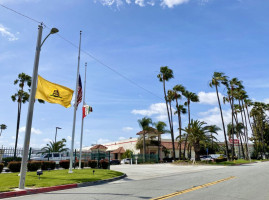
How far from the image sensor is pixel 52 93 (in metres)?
12.3

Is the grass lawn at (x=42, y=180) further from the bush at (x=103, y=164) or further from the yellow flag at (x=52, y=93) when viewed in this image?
the bush at (x=103, y=164)

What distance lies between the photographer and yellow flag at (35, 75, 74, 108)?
461 inches

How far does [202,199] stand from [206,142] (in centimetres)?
3151

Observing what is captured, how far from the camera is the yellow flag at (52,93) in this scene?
1171 cm

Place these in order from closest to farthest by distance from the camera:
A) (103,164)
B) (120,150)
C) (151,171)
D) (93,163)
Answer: (151,171)
(103,164)
(93,163)
(120,150)

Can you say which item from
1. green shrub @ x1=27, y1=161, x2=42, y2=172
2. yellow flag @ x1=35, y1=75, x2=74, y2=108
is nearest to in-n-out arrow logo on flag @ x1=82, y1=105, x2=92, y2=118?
green shrub @ x1=27, y1=161, x2=42, y2=172

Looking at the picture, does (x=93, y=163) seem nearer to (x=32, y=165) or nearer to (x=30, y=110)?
(x=32, y=165)

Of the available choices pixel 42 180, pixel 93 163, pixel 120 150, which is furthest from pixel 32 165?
pixel 120 150

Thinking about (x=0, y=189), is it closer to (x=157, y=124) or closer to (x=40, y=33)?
(x=40, y=33)

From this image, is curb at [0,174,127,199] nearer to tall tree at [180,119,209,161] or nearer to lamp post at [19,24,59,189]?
lamp post at [19,24,59,189]

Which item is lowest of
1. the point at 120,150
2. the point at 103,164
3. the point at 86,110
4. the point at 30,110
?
the point at 103,164

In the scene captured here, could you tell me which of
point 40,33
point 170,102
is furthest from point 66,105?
point 170,102

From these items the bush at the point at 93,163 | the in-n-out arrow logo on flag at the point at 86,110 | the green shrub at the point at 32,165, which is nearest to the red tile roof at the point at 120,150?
the bush at the point at 93,163

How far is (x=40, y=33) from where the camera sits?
38.9ft
